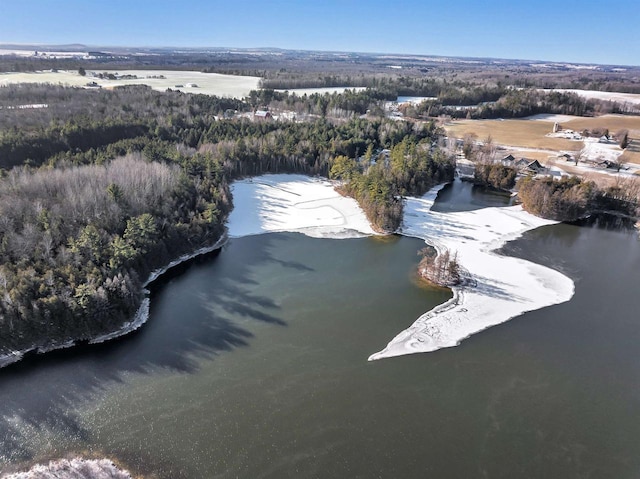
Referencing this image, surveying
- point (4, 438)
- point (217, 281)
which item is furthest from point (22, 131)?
point (4, 438)

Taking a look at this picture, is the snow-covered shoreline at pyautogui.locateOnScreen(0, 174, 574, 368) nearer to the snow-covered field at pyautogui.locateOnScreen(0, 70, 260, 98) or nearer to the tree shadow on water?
the tree shadow on water

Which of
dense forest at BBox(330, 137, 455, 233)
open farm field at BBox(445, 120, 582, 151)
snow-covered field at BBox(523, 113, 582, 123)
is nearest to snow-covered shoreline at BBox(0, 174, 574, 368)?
dense forest at BBox(330, 137, 455, 233)

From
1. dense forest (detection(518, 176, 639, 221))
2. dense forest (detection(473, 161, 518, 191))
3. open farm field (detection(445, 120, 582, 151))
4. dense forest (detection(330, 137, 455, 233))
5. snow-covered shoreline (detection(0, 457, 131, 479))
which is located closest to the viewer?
snow-covered shoreline (detection(0, 457, 131, 479))

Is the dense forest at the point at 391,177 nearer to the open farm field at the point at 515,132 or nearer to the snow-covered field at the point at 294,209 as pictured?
the snow-covered field at the point at 294,209

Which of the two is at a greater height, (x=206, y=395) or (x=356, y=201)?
(x=356, y=201)

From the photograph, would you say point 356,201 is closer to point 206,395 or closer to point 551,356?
point 551,356

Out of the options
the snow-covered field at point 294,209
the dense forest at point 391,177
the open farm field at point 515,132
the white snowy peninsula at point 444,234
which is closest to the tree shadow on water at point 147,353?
the snow-covered field at point 294,209
